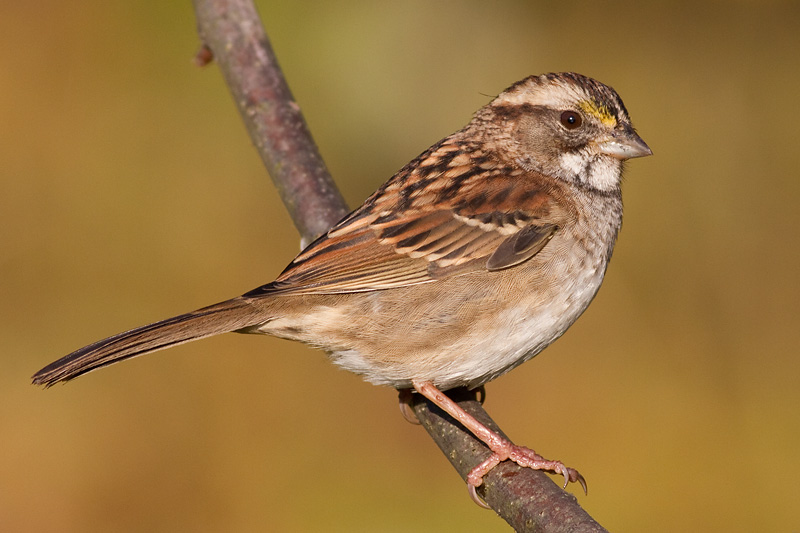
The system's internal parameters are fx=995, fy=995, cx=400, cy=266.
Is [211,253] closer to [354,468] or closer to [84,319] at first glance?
[84,319]

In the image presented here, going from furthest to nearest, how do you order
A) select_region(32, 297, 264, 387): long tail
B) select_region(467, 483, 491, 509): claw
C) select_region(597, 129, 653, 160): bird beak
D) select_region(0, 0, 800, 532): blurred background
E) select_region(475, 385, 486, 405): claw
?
select_region(0, 0, 800, 532): blurred background
select_region(475, 385, 486, 405): claw
select_region(597, 129, 653, 160): bird beak
select_region(467, 483, 491, 509): claw
select_region(32, 297, 264, 387): long tail

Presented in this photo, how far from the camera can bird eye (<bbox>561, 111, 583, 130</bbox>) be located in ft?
11.6

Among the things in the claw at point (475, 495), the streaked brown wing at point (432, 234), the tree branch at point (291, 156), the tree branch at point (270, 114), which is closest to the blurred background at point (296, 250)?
the claw at point (475, 495)

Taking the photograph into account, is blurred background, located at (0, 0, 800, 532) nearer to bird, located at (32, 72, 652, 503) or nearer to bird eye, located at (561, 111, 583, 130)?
bird, located at (32, 72, 652, 503)

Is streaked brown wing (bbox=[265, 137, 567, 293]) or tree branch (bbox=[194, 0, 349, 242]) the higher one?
tree branch (bbox=[194, 0, 349, 242])

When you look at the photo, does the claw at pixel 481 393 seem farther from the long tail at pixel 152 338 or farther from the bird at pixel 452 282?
the long tail at pixel 152 338


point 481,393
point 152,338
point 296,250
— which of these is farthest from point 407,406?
point 296,250

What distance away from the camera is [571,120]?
3.54 m

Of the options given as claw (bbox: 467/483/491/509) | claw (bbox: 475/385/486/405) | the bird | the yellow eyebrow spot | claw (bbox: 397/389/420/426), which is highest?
the yellow eyebrow spot

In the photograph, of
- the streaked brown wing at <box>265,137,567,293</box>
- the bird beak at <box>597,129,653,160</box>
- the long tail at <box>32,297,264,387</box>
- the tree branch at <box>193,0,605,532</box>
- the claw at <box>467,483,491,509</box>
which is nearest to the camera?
the long tail at <box>32,297,264,387</box>

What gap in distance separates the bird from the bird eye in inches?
3.0

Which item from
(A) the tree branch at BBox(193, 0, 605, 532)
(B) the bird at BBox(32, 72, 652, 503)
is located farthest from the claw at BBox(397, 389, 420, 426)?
(B) the bird at BBox(32, 72, 652, 503)

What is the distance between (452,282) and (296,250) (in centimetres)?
181

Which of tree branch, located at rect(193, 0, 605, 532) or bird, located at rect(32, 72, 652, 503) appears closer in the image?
tree branch, located at rect(193, 0, 605, 532)
